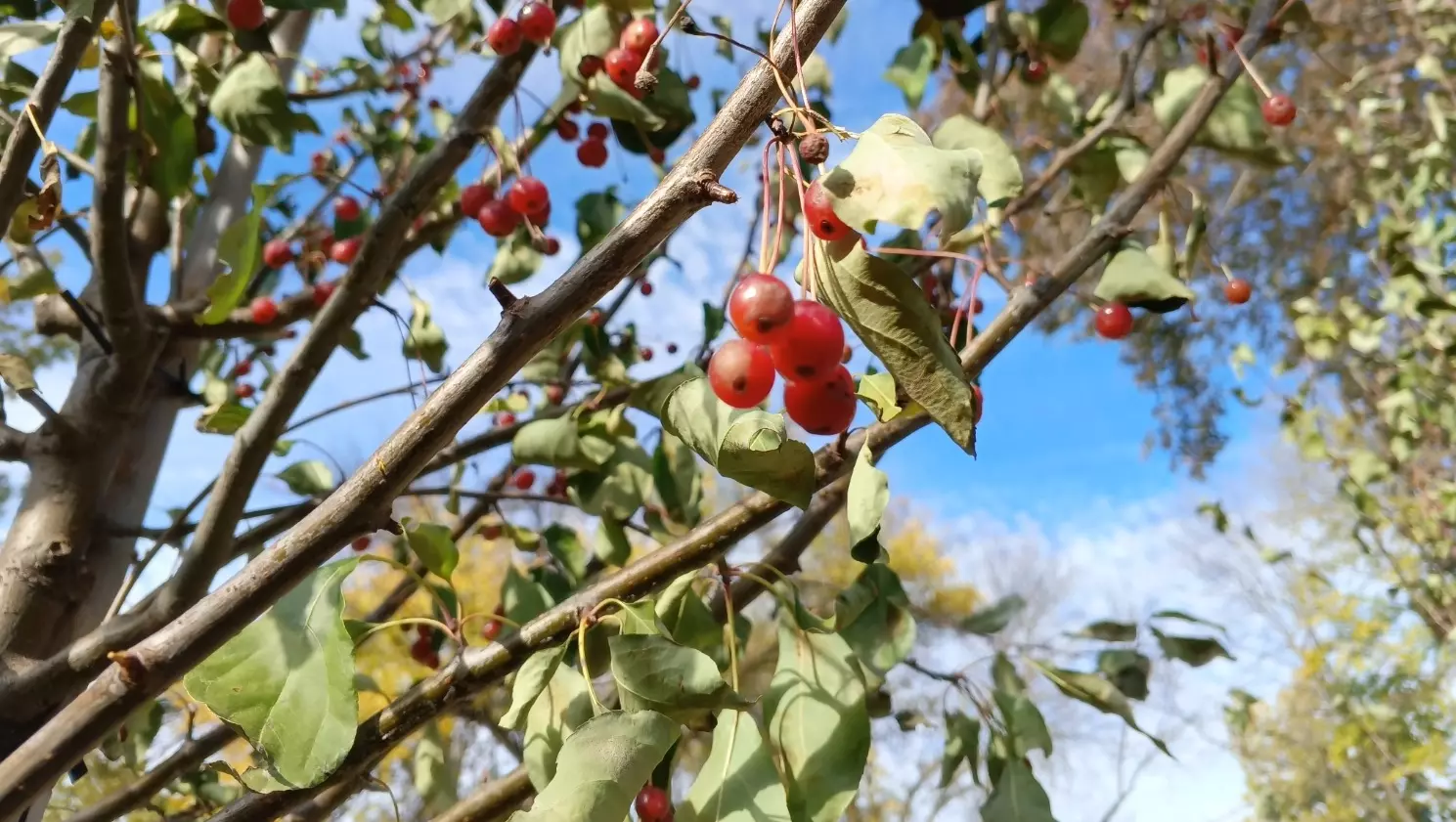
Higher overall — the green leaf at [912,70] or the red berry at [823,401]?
the green leaf at [912,70]

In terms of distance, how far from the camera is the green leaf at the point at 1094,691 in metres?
1.03

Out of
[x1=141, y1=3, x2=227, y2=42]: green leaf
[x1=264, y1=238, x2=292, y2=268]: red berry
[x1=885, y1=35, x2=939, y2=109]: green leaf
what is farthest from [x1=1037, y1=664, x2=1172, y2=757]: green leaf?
[x1=264, y1=238, x2=292, y2=268]: red berry

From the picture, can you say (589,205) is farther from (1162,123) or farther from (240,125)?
(1162,123)

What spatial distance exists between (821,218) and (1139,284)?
648 millimetres

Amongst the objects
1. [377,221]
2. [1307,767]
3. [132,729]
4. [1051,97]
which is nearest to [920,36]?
[1051,97]

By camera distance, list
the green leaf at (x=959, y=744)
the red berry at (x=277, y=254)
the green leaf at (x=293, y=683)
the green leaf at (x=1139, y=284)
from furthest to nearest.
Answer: the red berry at (x=277, y=254) → the green leaf at (x=959, y=744) → the green leaf at (x=1139, y=284) → the green leaf at (x=293, y=683)

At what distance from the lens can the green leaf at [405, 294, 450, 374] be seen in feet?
4.99

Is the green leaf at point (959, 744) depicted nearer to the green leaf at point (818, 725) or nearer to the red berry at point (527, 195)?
the green leaf at point (818, 725)

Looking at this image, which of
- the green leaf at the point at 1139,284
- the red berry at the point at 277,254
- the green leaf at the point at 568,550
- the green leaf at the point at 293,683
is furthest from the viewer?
the red berry at the point at 277,254

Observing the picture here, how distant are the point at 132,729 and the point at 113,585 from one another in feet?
0.80

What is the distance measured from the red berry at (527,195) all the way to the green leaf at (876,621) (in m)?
0.84

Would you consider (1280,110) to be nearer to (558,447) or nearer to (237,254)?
(558,447)

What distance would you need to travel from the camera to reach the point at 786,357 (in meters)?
0.54

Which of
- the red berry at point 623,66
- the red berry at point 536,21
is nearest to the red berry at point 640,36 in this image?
the red berry at point 623,66
